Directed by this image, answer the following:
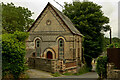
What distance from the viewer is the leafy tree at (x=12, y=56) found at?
9.81 metres

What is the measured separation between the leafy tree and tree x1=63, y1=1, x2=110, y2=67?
19.0 metres

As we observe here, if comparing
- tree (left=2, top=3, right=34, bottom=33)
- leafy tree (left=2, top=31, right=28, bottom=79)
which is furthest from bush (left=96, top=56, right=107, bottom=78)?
tree (left=2, top=3, right=34, bottom=33)

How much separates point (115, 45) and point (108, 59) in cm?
166

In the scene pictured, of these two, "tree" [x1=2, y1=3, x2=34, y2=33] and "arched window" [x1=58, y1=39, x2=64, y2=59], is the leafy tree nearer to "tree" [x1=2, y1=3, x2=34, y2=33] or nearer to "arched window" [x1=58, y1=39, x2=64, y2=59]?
"arched window" [x1=58, y1=39, x2=64, y2=59]

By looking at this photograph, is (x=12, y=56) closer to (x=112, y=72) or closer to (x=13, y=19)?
(x=112, y=72)

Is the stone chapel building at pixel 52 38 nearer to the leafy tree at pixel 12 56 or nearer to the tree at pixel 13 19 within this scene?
the tree at pixel 13 19

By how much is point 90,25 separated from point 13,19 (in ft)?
59.5

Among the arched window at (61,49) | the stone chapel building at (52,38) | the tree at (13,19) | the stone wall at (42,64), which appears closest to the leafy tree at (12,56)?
the stone wall at (42,64)

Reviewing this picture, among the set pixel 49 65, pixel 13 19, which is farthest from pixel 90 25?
pixel 13 19

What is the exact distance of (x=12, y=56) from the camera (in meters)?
10.1

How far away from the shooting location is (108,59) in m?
11.6

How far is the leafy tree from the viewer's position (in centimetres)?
981

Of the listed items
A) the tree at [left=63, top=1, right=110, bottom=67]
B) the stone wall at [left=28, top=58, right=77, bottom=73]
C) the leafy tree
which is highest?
the tree at [left=63, top=1, right=110, bottom=67]

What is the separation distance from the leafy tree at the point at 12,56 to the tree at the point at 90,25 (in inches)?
750
